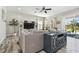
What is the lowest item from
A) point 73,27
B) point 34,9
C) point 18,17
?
point 73,27

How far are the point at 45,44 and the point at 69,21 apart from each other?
82 cm

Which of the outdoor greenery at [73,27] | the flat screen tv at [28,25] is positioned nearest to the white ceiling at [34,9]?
the flat screen tv at [28,25]

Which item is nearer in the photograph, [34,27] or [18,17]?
[18,17]

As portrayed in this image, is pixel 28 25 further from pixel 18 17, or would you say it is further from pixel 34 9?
pixel 34 9

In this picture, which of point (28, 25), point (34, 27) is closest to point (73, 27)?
point (34, 27)

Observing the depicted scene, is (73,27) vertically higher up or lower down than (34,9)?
lower down

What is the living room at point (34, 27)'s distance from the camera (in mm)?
2111

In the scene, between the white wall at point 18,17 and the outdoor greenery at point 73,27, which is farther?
the outdoor greenery at point 73,27

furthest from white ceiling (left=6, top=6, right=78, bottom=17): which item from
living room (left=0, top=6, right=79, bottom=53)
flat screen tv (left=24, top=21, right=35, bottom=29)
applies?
flat screen tv (left=24, top=21, right=35, bottom=29)

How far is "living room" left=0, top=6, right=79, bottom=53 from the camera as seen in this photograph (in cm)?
211

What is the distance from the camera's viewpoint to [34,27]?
88.7 inches

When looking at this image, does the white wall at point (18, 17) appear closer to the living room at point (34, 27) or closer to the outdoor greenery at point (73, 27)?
the living room at point (34, 27)
